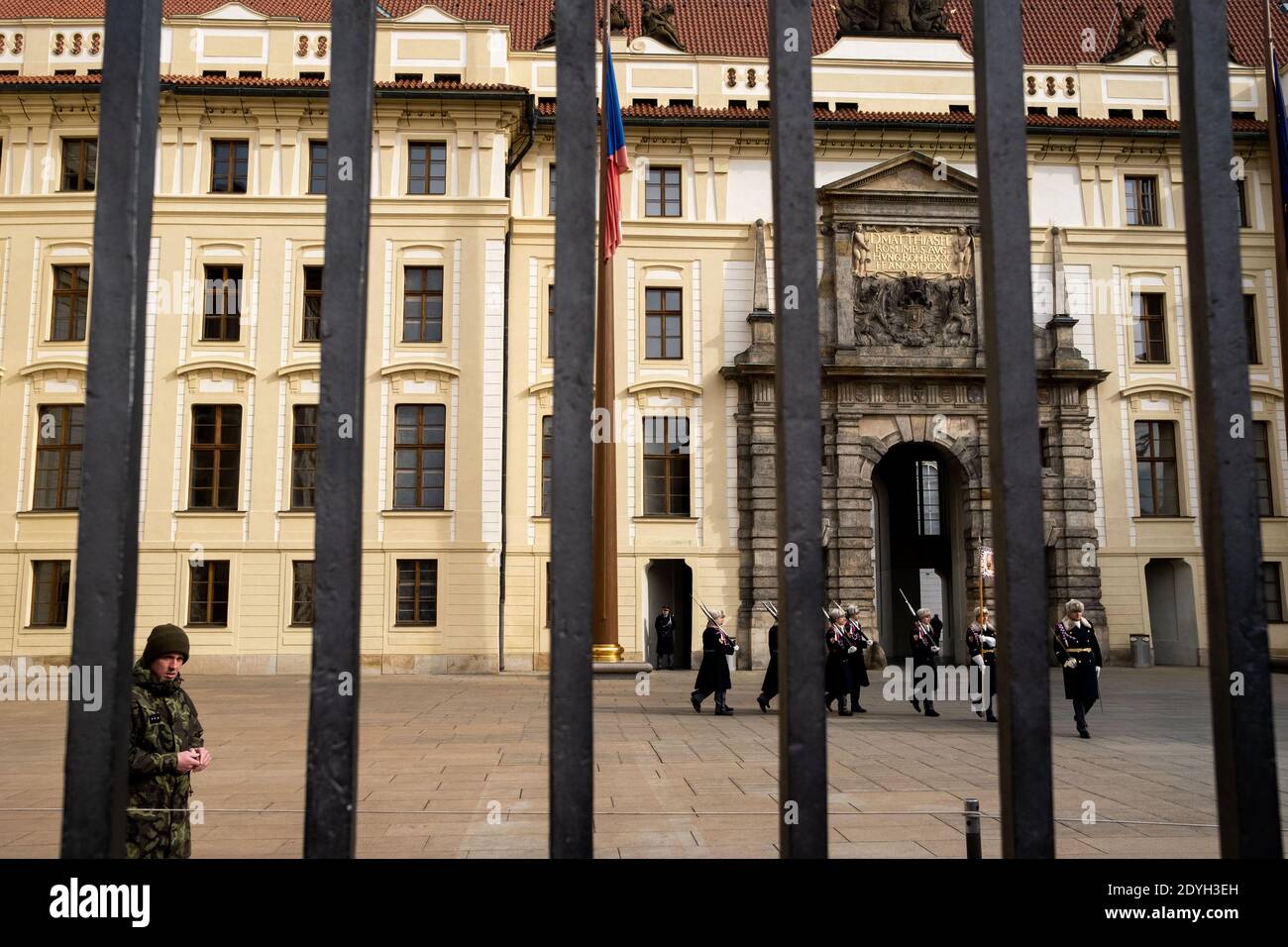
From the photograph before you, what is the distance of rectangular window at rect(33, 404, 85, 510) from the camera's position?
1226 inches

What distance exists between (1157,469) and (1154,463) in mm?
204

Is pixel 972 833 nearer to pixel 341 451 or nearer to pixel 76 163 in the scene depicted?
pixel 341 451

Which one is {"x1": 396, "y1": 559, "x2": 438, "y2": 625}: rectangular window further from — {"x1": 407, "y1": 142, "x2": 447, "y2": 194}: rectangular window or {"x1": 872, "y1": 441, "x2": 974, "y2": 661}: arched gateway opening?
{"x1": 872, "y1": 441, "x2": 974, "y2": 661}: arched gateway opening

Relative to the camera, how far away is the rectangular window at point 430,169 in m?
32.7

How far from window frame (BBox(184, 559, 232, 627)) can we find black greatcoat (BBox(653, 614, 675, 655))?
39.0 ft

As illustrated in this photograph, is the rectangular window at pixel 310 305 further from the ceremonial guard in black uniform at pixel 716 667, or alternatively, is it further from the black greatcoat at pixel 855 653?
the black greatcoat at pixel 855 653

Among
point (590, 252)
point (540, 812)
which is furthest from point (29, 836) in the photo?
point (590, 252)

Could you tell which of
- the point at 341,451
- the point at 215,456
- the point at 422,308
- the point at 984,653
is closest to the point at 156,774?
the point at 341,451

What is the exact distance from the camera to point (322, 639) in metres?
2.46

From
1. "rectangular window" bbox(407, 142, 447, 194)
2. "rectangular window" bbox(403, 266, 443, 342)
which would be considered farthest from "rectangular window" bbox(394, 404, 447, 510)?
"rectangular window" bbox(407, 142, 447, 194)

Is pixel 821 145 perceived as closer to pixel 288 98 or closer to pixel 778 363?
pixel 288 98

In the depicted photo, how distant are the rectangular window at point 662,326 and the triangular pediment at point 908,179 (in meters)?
5.58
